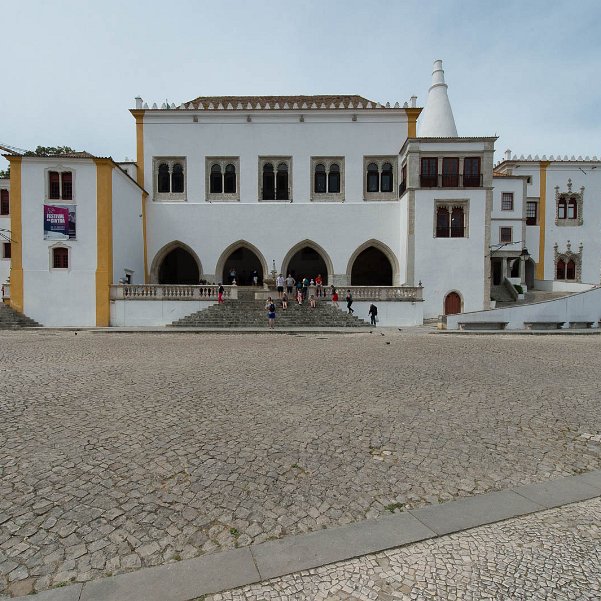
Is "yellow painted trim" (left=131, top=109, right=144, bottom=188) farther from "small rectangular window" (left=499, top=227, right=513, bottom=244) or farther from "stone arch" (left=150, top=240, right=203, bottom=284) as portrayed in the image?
"small rectangular window" (left=499, top=227, right=513, bottom=244)

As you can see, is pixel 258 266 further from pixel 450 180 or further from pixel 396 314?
pixel 450 180

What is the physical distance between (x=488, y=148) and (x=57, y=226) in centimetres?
2564

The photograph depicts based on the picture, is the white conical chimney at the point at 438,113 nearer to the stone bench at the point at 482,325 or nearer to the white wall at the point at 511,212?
the white wall at the point at 511,212

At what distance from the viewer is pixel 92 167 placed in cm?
2136

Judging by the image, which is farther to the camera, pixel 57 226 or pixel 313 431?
pixel 57 226

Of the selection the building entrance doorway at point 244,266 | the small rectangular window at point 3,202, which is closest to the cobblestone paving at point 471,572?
the building entrance doorway at point 244,266

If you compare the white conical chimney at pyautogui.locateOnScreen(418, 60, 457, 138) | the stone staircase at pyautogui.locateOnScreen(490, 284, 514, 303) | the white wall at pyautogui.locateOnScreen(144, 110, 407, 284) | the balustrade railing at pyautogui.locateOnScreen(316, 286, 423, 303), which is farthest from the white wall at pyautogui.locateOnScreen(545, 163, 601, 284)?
the balustrade railing at pyautogui.locateOnScreen(316, 286, 423, 303)

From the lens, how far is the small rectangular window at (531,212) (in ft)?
112

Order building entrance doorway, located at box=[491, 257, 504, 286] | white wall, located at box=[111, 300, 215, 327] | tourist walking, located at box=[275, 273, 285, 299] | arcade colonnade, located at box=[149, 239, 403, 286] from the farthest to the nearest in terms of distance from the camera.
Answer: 1. building entrance doorway, located at box=[491, 257, 504, 286]
2. arcade colonnade, located at box=[149, 239, 403, 286]
3. tourist walking, located at box=[275, 273, 285, 299]
4. white wall, located at box=[111, 300, 215, 327]

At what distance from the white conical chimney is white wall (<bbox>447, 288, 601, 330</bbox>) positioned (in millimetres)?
13644

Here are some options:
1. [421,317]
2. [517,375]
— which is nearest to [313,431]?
[517,375]

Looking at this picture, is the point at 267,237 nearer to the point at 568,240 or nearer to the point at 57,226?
the point at 57,226

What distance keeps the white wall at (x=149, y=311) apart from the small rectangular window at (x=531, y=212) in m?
29.6

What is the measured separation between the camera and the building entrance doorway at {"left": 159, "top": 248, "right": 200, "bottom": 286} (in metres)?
30.4
